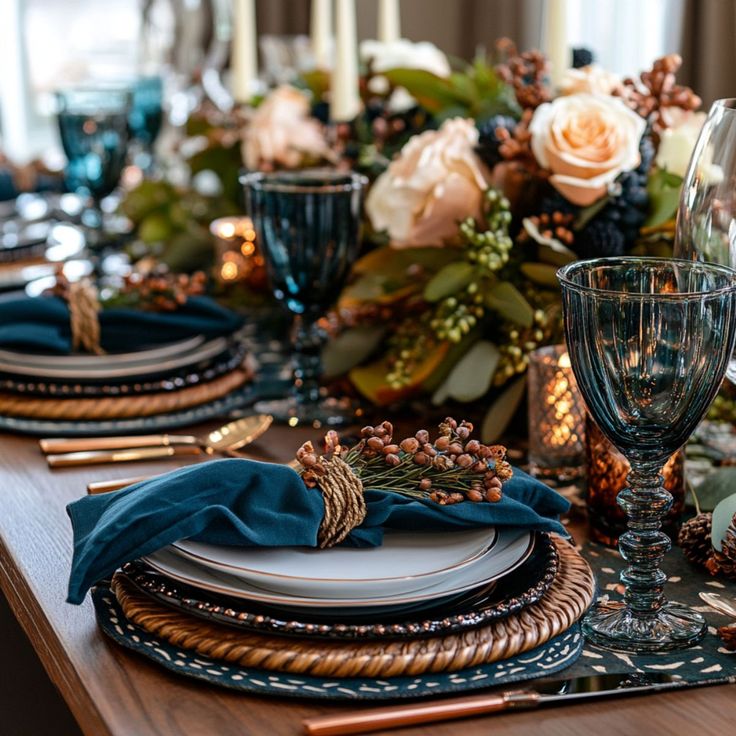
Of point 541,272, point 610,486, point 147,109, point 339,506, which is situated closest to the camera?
point 339,506

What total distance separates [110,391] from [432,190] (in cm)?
33

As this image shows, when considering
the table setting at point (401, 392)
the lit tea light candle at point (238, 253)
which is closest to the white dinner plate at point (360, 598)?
the table setting at point (401, 392)

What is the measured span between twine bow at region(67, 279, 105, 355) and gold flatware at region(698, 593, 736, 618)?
0.62m

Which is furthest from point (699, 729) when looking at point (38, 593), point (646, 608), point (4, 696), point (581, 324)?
point (4, 696)

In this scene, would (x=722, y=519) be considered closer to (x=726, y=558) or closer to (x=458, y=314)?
(x=726, y=558)

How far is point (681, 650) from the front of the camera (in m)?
0.67

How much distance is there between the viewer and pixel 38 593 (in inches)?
29.2

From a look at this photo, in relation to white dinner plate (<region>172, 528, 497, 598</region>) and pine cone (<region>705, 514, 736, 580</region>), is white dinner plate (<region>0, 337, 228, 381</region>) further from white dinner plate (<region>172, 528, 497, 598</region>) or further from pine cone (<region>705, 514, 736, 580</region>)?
pine cone (<region>705, 514, 736, 580</region>)

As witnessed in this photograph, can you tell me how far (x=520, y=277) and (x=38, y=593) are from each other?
52 cm

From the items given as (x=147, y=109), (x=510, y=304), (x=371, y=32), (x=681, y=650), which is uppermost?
(x=371, y=32)

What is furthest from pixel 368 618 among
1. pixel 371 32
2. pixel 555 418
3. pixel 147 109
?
pixel 371 32

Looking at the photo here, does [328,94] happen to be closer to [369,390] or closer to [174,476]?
[369,390]

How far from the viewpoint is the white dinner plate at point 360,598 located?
2.11ft

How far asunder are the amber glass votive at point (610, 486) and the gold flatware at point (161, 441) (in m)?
0.30
